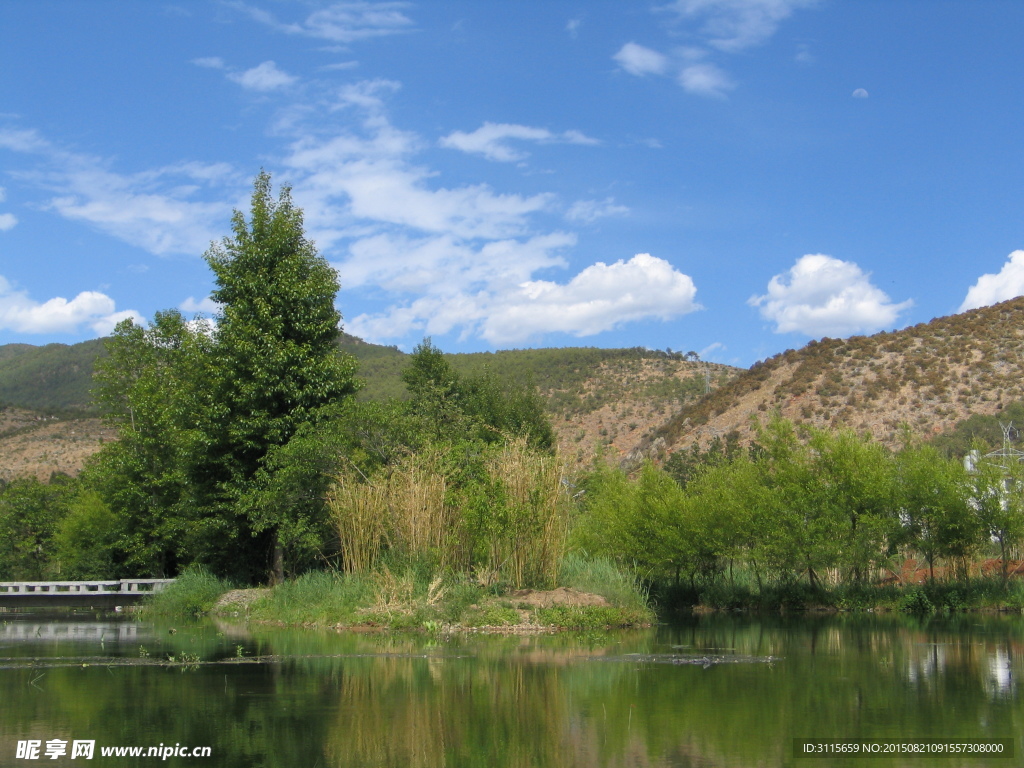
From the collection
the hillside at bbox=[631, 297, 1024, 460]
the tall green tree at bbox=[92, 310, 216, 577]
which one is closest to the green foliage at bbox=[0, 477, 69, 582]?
the tall green tree at bbox=[92, 310, 216, 577]

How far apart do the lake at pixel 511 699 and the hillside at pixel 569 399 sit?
1952 inches

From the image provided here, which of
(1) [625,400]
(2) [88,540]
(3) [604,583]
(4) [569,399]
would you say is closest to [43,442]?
(2) [88,540]

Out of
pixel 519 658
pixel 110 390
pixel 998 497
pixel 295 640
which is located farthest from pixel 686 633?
pixel 110 390

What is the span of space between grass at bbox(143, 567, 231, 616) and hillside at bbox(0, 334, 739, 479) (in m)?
38.1

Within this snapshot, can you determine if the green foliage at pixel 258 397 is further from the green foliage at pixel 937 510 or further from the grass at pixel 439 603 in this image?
the green foliage at pixel 937 510

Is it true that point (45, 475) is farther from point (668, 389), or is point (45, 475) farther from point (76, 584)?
point (668, 389)

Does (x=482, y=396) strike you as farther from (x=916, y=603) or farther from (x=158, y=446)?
(x=916, y=603)

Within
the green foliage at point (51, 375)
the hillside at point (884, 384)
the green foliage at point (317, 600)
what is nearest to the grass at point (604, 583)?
the green foliage at point (317, 600)

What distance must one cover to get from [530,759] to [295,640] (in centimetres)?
1404

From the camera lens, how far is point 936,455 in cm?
3300

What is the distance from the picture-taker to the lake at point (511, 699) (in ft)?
31.9

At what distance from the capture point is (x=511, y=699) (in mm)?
12805

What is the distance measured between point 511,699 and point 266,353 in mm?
21380

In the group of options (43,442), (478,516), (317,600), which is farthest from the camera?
(43,442)
